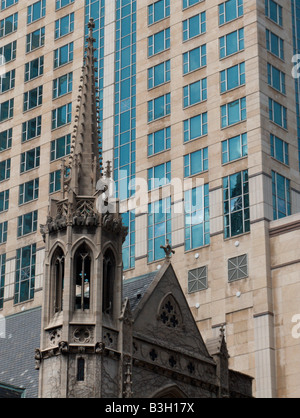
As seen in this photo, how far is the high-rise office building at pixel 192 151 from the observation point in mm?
75562

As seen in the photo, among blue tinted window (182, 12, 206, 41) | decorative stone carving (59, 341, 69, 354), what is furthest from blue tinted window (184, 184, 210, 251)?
decorative stone carving (59, 341, 69, 354)

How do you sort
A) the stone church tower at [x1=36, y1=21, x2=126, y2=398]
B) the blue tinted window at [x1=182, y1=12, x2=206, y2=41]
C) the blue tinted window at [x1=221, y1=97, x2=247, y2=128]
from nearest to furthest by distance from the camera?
the stone church tower at [x1=36, y1=21, x2=126, y2=398] < the blue tinted window at [x1=221, y1=97, x2=247, y2=128] < the blue tinted window at [x1=182, y1=12, x2=206, y2=41]

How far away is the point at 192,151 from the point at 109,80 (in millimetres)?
13582

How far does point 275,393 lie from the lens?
2844 inches

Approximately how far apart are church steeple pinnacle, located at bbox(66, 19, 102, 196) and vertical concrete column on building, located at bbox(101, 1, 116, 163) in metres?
35.8

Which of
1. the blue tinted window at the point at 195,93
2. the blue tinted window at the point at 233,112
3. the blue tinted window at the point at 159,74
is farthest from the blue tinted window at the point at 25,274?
the blue tinted window at the point at 233,112

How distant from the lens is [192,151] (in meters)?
83.6

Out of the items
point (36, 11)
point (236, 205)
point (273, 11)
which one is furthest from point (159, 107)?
point (36, 11)

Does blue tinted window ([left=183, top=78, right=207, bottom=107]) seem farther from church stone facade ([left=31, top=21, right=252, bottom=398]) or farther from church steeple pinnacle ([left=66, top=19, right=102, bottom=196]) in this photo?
church stone facade ([left=31, top=21, right=252, bottom=398])

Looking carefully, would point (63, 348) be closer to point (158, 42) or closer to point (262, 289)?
point (262, 289)

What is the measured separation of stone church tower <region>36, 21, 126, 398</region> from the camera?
46.2 meters

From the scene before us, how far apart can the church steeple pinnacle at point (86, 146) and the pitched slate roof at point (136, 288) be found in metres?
5.56

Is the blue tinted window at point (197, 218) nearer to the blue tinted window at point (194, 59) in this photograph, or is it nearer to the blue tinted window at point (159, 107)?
the blue tinted window at point (159, 107)

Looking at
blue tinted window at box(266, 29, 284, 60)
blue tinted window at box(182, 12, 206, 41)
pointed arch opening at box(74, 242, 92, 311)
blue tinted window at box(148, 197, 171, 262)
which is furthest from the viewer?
blue tinted window at box(182, 12, 206, 41)
